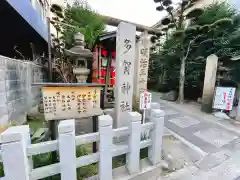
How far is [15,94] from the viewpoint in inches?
132

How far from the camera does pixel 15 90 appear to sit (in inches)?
132

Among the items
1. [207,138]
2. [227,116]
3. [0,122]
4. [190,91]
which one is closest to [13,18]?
[0,122]

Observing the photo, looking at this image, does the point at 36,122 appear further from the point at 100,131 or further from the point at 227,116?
the point at 227,116

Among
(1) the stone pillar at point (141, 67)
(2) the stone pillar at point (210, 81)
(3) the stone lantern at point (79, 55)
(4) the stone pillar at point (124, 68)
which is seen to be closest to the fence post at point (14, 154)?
(4) the stone pillar at point (124, 68)

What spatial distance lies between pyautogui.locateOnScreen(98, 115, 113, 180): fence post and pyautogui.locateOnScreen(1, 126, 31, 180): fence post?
30.9 inches

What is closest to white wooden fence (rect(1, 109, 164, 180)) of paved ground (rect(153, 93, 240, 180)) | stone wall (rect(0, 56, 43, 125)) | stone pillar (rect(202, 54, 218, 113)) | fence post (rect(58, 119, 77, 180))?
fence post (rect(58, 119, 77, 180))

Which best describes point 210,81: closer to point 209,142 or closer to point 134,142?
point 209,142

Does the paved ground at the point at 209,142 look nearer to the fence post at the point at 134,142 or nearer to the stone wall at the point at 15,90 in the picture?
the fence post at the point at 134,142

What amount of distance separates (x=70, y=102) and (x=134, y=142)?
110 cm

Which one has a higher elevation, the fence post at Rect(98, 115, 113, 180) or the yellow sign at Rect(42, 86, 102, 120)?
the yellow sign at Rect(42, 86, 102, 120)

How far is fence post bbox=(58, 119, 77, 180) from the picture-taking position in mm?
1437

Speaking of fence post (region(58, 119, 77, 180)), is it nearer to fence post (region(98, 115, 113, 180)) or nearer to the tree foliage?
fence post (region(98, 115, 113, 180))

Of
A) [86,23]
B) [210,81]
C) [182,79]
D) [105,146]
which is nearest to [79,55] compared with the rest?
[86,23]

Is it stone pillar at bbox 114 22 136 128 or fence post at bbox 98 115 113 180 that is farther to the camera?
stone pillar at bbox 114 22 136 128
